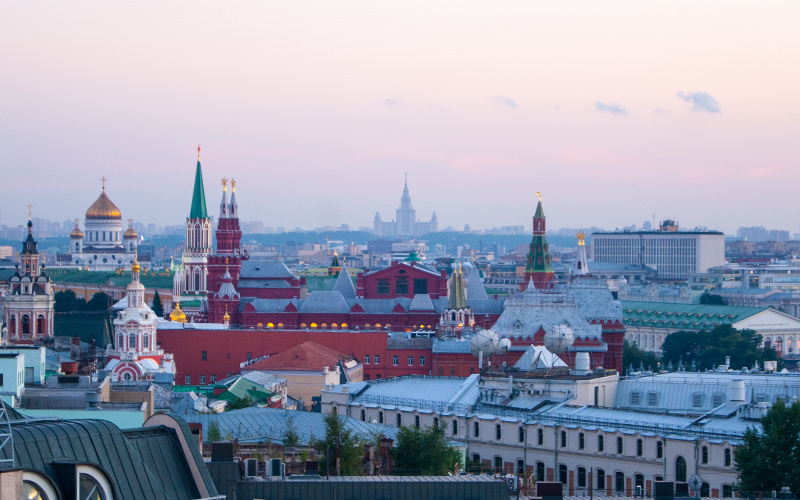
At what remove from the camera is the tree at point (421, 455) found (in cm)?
4172

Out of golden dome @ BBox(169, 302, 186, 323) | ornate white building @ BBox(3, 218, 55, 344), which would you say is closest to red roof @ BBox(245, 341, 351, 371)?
ornate white building @ BBox(3, 218, 55, 344)

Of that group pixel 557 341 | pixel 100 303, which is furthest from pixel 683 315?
pixel 557 341

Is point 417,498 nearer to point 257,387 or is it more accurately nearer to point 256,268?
point 257,387

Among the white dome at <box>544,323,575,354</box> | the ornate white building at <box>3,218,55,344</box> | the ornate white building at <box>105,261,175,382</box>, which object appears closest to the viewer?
the white dome at <box>544,323,575,354</box>

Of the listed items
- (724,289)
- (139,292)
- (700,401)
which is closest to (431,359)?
(139,292)

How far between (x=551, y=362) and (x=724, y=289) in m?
126

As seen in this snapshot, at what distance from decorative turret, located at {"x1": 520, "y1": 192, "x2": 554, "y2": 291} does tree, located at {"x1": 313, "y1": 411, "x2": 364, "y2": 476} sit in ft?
206

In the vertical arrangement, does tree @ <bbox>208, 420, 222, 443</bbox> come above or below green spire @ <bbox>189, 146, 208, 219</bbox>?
below

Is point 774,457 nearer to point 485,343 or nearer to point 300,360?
point 485,343

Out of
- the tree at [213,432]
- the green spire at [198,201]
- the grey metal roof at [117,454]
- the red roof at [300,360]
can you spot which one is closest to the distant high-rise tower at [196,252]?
the green spire at [198,201]

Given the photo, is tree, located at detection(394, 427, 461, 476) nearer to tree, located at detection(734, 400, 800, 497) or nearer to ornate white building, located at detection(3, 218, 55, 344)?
tree, located at detection(734, 400, 800, 497)

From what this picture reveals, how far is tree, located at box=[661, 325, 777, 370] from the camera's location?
98.6 meters

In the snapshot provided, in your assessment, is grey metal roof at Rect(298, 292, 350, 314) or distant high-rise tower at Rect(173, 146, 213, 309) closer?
grey metal roof at Rect(298, 292, 350, 314)

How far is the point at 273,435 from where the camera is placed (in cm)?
4819
